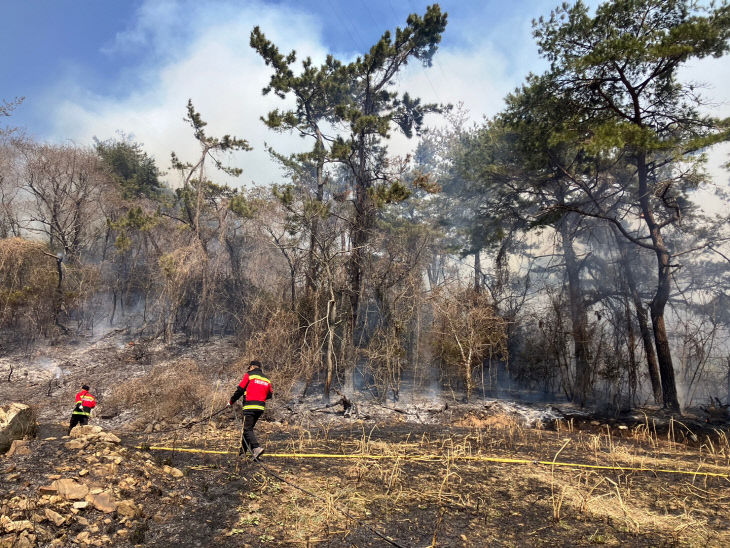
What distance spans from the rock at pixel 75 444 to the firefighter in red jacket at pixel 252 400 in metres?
2.22

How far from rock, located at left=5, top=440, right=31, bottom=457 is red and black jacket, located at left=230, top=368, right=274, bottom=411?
3001mm

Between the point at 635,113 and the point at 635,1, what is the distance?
351cm

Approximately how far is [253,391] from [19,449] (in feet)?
11.3

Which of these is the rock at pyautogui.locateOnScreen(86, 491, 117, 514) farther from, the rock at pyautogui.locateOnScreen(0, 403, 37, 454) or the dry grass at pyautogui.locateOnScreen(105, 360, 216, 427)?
the dry grass at pyautogui.locateOnScreen(105, 360, 216, 427)

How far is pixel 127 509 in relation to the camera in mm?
5027

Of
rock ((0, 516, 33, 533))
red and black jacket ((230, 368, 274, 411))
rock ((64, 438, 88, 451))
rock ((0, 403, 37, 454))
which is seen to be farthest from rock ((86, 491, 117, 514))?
rock ((0, 403, 37, 454))

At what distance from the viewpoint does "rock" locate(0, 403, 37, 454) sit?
6.71 metres

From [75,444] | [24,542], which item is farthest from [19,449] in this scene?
[24,542]

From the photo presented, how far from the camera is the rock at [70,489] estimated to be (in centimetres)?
497

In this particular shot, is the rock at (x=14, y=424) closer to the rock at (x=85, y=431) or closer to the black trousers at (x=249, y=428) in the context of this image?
the rock at (x=85, y=431)

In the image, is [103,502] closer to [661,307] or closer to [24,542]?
[24,542]

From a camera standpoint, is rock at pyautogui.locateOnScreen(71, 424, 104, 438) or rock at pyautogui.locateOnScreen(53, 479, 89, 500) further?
rock at pyautogui.locateOnScreen(71, 424, 104, 438)

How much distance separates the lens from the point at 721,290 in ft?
68.6

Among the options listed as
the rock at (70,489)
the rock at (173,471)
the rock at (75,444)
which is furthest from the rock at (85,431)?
the rock at (70,489)
